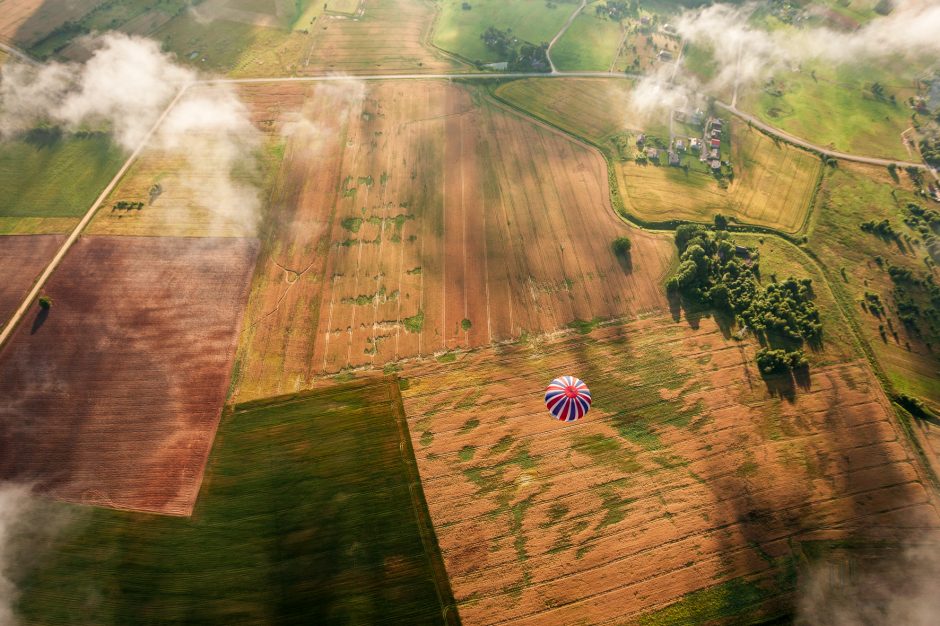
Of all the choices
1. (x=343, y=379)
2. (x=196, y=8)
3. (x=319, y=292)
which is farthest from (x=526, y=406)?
(x=196, y=8)

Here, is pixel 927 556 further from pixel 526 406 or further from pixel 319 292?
pixel 319 292

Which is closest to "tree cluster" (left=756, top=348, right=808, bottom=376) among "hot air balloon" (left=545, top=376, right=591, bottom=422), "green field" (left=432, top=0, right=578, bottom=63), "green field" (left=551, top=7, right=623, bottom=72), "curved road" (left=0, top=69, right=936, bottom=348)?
"hot air balloon" (left=545, top=376, right=591, bottom=422)

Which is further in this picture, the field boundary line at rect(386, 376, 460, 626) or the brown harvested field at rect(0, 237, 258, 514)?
the brown harvested field at rect(0, 237, 258, 514)

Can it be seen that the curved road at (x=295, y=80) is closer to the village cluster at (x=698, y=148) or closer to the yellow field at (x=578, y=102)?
the yellow field at (x=578, y=102)

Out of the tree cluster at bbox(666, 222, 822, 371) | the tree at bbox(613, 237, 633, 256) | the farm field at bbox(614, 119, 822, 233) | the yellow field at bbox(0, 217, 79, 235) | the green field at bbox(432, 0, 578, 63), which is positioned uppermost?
the green field at bbox(432, 0, 578, 63)

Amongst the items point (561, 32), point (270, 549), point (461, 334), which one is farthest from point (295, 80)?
point (270, 549)

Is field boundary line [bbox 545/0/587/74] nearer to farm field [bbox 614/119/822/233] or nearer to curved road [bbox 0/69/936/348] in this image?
curved road [bbox 0/69/936/348]
